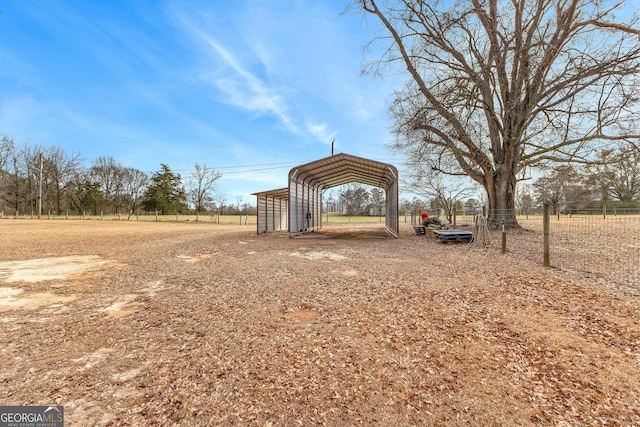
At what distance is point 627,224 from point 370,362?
6954mm

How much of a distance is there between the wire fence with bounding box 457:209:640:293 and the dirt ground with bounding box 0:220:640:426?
3.06 feet

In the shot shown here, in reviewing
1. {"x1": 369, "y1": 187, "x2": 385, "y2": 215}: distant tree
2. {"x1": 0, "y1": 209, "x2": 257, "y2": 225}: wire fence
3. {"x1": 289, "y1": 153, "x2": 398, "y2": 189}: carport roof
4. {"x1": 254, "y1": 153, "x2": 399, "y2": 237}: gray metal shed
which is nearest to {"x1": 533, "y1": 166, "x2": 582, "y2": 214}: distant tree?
{"x1": 254, "y1": 153, "x2": 399, "y2": 237}: gray metal shed

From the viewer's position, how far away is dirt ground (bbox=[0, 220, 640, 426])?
6.07 ft

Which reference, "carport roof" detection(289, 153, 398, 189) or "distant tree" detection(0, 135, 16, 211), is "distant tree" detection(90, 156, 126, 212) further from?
"carport roof" detection(289, 153, 398, 189)

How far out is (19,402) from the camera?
Answer: 1.97 metres

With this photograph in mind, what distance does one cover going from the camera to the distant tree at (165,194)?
4203 cm

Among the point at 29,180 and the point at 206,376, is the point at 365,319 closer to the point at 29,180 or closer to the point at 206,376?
the point at 206,376

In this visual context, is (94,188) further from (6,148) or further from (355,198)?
(355,198)

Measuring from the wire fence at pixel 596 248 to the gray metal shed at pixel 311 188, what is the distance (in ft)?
18.0

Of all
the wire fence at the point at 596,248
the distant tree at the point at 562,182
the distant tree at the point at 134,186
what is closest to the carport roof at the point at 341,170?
the wire fence at the point at 596,248

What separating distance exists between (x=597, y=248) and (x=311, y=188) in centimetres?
1390

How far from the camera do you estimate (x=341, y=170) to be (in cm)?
1577

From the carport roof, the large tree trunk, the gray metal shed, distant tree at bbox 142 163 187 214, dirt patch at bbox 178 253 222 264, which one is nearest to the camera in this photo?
dirt patch at bbox 178 253 222 264

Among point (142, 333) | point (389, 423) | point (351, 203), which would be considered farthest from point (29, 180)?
point (389, 423)
